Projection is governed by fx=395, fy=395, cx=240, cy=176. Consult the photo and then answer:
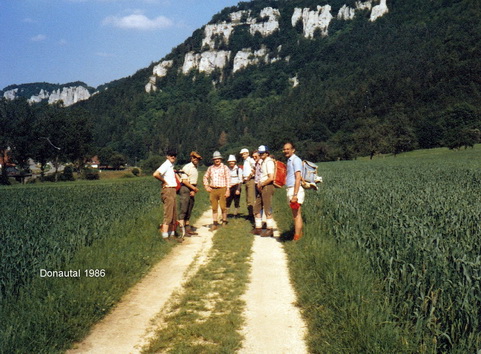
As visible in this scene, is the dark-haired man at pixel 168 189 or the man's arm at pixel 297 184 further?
the dark-haired man at pixel 168 189

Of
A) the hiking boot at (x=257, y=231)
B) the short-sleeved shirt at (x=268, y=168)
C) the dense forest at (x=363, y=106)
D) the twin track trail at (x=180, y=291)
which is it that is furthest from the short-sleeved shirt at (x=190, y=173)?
the dense forest at (x=363, y=106)

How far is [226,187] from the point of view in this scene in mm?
11867

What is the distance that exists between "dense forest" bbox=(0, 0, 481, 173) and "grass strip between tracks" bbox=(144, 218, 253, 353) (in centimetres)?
6758

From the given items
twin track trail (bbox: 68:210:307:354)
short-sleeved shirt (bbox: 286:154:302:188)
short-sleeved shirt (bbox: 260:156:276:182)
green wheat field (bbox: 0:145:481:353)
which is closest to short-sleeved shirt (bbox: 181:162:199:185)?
short-sleeved shirt (bbox: 260:156:276:182)

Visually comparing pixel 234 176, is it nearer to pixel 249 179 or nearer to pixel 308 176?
pixel 249 179

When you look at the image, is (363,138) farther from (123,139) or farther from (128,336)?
(123,139)

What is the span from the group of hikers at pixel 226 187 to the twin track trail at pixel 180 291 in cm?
157

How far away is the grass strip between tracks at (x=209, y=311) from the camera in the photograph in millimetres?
4281

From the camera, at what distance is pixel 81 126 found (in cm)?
7094

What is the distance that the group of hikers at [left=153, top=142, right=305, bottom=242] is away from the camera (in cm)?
909

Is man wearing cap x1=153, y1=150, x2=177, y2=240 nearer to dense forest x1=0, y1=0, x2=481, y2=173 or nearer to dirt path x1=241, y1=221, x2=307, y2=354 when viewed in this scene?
dirt path x1=241, y1=221, x2=307, y2=354

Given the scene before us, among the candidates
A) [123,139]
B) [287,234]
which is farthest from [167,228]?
[123,139]

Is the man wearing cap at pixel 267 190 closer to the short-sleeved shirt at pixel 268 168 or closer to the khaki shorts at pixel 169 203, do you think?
the short-sleeved shirt at pixel 268 168

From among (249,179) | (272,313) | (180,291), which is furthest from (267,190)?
(272,313)
